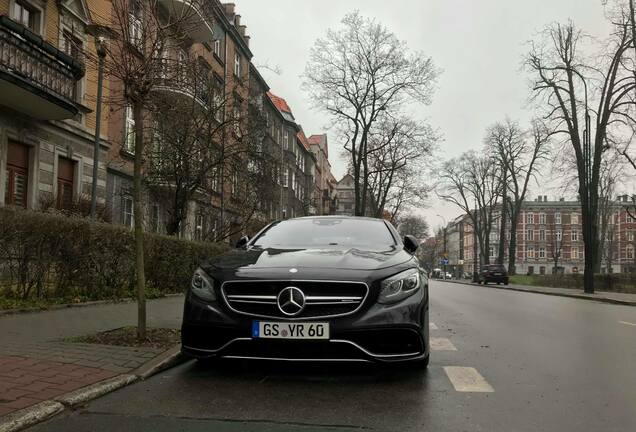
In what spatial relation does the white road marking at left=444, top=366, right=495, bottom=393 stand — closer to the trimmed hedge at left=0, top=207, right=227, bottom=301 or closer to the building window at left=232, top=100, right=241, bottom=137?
the trimmed hedge at left=0, top=207, right=227, bottom=301

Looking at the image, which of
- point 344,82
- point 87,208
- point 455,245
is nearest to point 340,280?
point 87,208

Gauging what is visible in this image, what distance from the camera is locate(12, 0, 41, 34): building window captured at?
1510cm

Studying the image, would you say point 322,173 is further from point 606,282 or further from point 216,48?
point 606,282

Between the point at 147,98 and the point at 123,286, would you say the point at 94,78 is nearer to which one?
the point at 123,286

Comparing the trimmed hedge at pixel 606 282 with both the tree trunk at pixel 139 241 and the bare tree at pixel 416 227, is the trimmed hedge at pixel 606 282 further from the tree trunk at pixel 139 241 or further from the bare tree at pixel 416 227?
the bare tree at pixel 416 227

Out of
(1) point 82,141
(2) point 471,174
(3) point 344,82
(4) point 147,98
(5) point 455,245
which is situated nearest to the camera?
(4) point 147,98

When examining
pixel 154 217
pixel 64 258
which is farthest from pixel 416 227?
pixel 64 258

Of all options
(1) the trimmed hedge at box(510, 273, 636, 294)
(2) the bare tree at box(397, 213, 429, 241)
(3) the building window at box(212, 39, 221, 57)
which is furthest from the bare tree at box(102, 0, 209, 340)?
(2) the bare tree at box(397, 213, 429, 241)

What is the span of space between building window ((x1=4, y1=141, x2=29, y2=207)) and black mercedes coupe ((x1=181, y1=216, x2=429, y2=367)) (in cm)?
1240

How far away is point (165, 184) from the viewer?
18266 mm

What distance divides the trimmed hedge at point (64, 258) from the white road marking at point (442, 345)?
631 centimetres

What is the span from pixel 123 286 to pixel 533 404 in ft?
30.0

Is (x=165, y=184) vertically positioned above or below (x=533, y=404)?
above

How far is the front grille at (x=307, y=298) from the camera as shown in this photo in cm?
444
